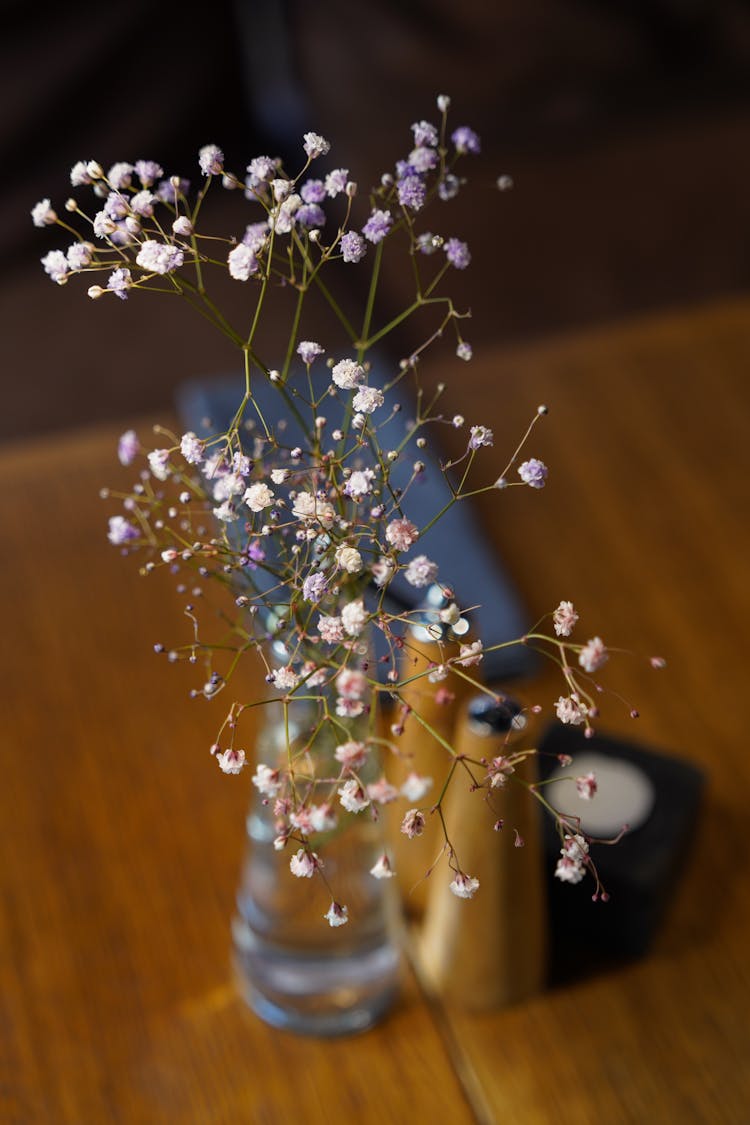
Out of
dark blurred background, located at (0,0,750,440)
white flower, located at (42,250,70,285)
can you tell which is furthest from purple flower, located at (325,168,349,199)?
dark blurred background, located at (0,0,750,440)

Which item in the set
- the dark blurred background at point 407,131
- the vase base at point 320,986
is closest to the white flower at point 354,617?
the vase base at point 320,986

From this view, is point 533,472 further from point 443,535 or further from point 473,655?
point 443,535

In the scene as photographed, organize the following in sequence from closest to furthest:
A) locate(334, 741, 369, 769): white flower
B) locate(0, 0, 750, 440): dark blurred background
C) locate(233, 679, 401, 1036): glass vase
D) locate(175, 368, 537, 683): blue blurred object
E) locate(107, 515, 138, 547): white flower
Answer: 1. locate(334, 741, 369, 769): white flower
2. locate(107, 515, 138, 547): white flower
3. locate(233, 679, 401, 1036): glass vase
4. locate(175, 368, 537, 683): blue blurred object
5. locate(0, 0, 750, 440): dark blurred background

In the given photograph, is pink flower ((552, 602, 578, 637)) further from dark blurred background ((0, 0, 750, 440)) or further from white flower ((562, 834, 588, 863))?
dark blurred background ((0, 0, 750, 440))

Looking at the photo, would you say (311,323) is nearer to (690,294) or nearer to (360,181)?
(360,181)

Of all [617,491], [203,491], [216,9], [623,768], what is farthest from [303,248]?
[216,9]

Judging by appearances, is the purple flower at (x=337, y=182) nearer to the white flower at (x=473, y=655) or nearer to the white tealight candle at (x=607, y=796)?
the white flower at (x=473, y=655)

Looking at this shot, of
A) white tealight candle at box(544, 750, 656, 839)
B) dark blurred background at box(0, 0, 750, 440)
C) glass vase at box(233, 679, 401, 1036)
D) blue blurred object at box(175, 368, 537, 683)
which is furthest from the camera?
dark blurred background at box(0, 0, 750, 440)
